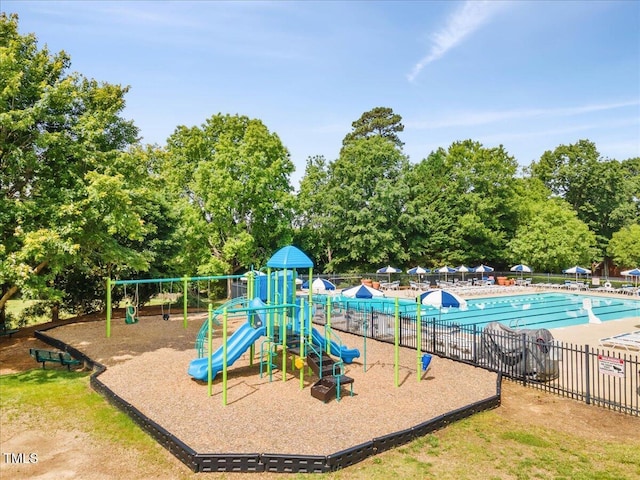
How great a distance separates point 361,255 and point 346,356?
33778 mm

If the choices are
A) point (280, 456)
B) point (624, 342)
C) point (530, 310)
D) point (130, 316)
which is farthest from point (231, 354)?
point (530, 310)

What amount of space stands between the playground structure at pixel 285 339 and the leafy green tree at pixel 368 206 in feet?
104

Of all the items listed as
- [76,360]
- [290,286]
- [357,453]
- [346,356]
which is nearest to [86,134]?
[76,360]

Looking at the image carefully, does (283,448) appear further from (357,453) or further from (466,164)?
(466,164)

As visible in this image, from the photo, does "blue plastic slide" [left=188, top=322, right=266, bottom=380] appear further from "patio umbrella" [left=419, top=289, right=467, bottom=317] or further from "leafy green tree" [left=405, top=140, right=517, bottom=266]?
"leafy green tree" [left=405, top=140, right=517, bottom=266]

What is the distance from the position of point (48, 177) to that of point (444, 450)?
15434mm

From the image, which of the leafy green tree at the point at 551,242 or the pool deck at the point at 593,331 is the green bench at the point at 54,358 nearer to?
the pool deck at the point at 593,331

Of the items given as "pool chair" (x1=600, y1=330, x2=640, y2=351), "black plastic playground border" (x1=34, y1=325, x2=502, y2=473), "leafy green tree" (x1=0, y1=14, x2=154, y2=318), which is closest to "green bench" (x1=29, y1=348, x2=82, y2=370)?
"leafy green tree" (x1=0, y1=14, x2=154, y2=318)

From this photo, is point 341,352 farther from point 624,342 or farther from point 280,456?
point 624,342

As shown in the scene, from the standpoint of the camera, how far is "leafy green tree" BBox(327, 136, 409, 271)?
4609cm

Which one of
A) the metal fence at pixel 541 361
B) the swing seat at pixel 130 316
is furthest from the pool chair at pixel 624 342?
the swing seat at pixel 130 316

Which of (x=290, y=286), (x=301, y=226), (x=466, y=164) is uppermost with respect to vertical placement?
(x=466, y=164)

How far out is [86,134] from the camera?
1577cm

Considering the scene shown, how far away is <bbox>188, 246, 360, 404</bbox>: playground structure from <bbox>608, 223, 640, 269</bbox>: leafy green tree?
1961 inches
